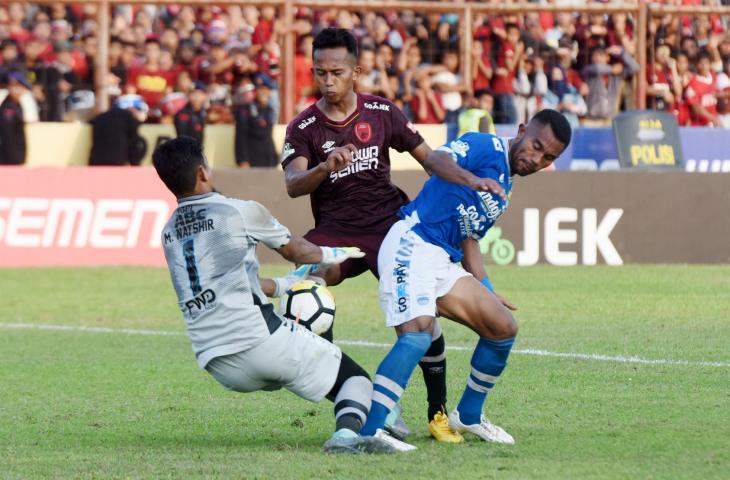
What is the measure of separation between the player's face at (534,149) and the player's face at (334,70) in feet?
4.54

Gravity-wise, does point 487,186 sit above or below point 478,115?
above

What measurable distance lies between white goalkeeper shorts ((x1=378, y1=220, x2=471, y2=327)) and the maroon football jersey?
3.68 feet

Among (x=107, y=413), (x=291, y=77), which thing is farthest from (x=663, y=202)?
(x=107, y=413)

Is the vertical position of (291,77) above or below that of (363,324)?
above

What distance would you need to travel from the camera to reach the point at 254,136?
19266mm

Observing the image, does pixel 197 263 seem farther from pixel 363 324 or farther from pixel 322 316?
pixel 363 324

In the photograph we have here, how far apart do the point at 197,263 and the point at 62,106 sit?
1288 cm

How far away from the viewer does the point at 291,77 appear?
19.6 m

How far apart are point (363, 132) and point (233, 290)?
185 centimetres

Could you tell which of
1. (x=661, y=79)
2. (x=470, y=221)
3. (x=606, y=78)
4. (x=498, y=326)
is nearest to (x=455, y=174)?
(x=470, y=221)

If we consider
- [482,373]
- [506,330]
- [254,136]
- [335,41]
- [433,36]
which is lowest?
[254,136]

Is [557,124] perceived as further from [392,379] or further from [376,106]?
[376,106]

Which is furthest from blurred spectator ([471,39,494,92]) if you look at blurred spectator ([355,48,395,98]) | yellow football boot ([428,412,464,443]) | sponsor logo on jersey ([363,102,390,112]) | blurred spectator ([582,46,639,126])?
yellow football boot ([428,412,464,443])

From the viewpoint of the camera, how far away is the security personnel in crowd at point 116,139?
18828mm
